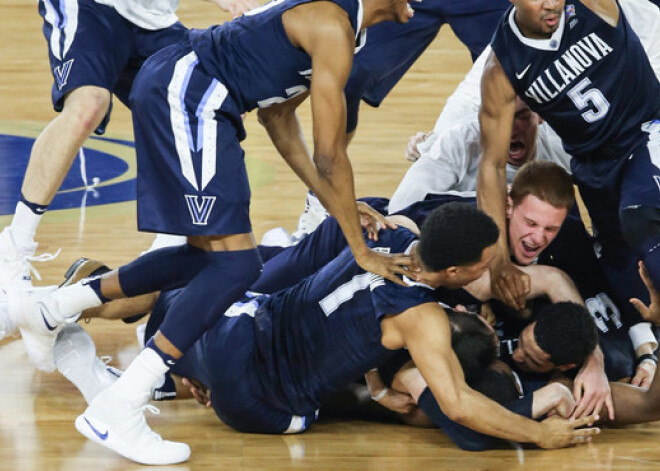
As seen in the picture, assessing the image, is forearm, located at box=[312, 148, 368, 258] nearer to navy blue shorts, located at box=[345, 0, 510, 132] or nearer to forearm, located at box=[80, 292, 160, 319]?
forearm, located at box=[80, 292, 160, 319]

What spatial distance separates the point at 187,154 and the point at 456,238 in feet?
2.84

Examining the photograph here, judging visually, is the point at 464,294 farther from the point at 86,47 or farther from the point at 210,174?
the point at 86,47

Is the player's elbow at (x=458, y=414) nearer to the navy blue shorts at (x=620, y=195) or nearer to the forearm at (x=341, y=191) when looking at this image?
the forearm at (x=341, y=191)

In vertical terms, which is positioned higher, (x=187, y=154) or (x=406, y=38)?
(x=187, y=154)

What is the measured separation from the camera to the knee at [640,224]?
436 centimetres

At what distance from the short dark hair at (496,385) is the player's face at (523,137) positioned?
1.29 metres

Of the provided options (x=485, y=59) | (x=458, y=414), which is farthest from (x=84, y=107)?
(x=458, y=414)

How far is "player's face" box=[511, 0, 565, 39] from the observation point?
427 centimetres

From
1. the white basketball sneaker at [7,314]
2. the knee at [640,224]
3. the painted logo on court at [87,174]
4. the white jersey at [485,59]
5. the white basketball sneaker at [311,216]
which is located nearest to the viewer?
the knee at [640,224]

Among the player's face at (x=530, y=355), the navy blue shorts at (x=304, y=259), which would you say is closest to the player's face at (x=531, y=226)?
the player's face at (x=530, y=355)

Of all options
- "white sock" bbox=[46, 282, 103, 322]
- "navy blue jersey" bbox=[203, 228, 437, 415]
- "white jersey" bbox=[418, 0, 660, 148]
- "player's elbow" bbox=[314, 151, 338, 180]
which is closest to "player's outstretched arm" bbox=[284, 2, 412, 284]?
"player's elbow" bbox=[314, 151, 338, 180]

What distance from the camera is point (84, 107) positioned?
477 cm

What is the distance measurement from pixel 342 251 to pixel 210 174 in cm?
64

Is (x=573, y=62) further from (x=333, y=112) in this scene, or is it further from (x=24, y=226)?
(x=24, y=226)
